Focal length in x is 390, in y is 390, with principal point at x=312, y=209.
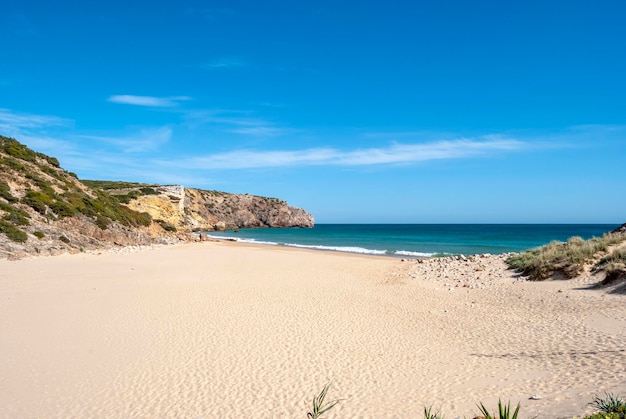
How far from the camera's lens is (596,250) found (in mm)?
16406

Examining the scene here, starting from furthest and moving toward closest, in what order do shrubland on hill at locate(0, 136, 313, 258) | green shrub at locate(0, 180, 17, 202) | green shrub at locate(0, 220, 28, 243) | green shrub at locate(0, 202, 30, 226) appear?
green shrub at locate(0, 180, 17, 202) → shrubland on hill at locate(0, 136, 313, 258) → green shrub at locate(0, 202, 30, 226) → green shrub at locate(0, 220, 28, 243)

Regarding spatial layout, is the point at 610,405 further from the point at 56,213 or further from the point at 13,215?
the point at 56,213

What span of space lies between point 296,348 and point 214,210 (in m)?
88.4

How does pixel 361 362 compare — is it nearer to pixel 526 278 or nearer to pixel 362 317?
pixel 362 317

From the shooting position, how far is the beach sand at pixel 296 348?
6.00 meters

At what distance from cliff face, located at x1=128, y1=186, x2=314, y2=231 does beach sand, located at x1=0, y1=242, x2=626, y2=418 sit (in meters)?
37.5

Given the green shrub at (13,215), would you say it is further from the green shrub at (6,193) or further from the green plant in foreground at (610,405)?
the green plant in foreground at (610,405)

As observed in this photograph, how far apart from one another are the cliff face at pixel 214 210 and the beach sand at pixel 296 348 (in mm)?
37519

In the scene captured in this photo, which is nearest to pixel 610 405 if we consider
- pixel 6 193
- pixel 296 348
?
pixel 296 348

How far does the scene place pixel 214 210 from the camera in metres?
93.7

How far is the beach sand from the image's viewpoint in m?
6.00

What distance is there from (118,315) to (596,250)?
718 inches

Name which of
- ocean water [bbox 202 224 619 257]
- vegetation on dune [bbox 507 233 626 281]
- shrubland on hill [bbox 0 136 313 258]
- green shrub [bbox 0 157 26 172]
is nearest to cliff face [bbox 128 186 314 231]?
shrubland on hill [bbox 0 136 313 258]

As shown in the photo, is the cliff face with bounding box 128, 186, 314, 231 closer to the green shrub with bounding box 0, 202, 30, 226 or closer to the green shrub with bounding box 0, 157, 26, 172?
the green shrub with bounding box 0, 157, 26, 172
